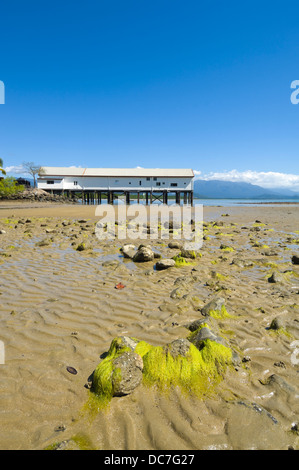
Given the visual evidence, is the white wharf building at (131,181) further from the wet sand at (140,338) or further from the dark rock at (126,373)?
the dark rock at (126,373)

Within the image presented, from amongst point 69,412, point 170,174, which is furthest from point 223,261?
point 170,174

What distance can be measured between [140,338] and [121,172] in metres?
49.0

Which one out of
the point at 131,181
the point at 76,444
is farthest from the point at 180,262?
the point at 131,181

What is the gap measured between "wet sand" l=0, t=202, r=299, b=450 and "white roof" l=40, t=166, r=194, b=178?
4293 centimetres

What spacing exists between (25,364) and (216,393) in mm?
2480

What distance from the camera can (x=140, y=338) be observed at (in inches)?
149

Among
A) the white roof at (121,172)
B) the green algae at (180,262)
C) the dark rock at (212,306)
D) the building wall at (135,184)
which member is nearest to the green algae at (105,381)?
the dark rock at (212,306)

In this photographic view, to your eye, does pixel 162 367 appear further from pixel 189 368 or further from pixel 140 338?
pixel 140 338

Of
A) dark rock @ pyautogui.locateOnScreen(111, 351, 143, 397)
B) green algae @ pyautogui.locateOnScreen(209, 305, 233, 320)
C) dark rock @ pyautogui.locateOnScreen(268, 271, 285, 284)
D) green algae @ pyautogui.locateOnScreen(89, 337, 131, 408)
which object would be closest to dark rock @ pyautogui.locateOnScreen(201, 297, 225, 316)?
green algae @ pyautogui.locateOnScreen(209, 305, 233, 320)

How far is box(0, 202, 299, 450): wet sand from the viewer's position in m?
2.20

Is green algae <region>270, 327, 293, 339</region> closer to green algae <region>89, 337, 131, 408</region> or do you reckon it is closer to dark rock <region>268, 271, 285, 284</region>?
dark rock <region>268, 271, 285, 284</region>
